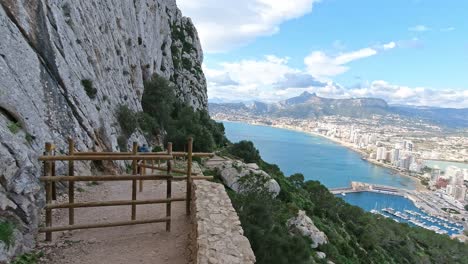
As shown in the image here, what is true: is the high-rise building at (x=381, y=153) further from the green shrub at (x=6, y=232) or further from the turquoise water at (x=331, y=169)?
the green shrub at (x=6, y=232)

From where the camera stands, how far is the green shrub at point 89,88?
42.5 ft

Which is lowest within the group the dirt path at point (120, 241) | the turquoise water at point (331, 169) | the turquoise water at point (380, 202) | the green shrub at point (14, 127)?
the turquoise water at point (380, 202)

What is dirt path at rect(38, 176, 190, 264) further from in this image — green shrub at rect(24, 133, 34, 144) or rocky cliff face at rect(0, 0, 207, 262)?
green shrub at rect(24, 133, 34, 144)

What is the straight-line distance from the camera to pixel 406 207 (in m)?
78.3

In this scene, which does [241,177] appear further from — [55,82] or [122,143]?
[55,82]

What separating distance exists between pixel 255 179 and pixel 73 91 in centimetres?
1032

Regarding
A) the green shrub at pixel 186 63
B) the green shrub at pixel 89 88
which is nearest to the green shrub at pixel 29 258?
the green shrub at pixel 89 88

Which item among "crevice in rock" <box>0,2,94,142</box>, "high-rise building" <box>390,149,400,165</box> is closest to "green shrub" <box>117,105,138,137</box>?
"crevice in rock" <box>0,2,94,142</box>

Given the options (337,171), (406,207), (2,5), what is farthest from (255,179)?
(337,171)

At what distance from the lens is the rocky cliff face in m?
5.84

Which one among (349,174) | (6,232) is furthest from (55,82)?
(349,174)

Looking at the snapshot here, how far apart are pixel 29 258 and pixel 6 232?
2.31 feet

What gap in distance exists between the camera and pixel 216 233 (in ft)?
18.2

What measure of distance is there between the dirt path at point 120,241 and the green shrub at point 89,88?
6574 mm
